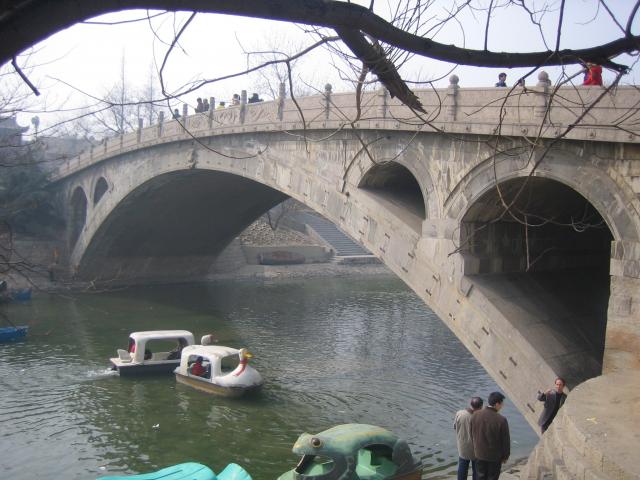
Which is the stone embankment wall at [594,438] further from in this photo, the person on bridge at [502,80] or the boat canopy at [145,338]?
the boat canopy at [145,338]

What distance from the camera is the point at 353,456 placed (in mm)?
9898

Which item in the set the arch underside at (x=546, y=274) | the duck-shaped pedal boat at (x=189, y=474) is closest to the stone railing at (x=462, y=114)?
the arch underside at (x=546, y=274)

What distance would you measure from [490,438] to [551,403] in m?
1.79

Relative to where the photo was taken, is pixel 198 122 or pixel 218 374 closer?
pixel 218 374

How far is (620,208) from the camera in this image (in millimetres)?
9297

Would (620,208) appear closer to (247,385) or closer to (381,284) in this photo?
(247,385)

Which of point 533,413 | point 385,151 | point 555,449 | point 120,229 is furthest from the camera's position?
point 120,229

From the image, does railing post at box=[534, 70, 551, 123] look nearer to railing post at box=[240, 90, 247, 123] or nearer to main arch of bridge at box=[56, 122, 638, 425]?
main arch of bridge at box=[56, 122, 638, 425]

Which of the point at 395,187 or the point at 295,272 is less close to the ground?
the point at 395,187

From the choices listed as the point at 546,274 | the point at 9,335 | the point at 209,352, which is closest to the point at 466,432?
the point at 546,274

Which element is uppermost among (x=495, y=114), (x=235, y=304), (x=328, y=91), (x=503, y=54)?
(x=328, y=91)

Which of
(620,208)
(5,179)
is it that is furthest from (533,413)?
(5,179)

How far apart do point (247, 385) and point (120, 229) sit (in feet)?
62.3

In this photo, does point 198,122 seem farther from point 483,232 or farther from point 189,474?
point 189,474
